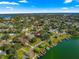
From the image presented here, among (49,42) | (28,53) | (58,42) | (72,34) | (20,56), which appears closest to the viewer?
(20,56)

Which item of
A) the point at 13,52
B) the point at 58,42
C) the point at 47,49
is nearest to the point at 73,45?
the point at 58,42

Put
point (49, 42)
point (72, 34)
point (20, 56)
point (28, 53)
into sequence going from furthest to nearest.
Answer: point (72, 34) → point (49, 42) → point (28, 53) → point (20, 56)

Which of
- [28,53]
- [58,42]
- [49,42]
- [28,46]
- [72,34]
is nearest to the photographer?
[28,53]

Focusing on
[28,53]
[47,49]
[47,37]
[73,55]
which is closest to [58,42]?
[47,37]

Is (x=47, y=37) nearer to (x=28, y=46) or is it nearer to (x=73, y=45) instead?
(x=73, y=45)

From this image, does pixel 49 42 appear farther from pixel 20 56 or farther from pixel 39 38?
pixel 20 56

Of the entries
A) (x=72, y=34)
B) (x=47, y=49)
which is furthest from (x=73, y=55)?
(x=72, y=34)

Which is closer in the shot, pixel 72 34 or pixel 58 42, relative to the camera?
pixel 58 42

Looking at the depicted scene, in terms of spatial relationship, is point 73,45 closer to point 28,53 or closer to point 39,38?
point 39,38

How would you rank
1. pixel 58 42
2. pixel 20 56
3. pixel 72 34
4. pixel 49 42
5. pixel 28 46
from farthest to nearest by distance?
pixel 72 34, pixel 58 42, pixel 49 42, pixel 28 46, pixel 20 56
